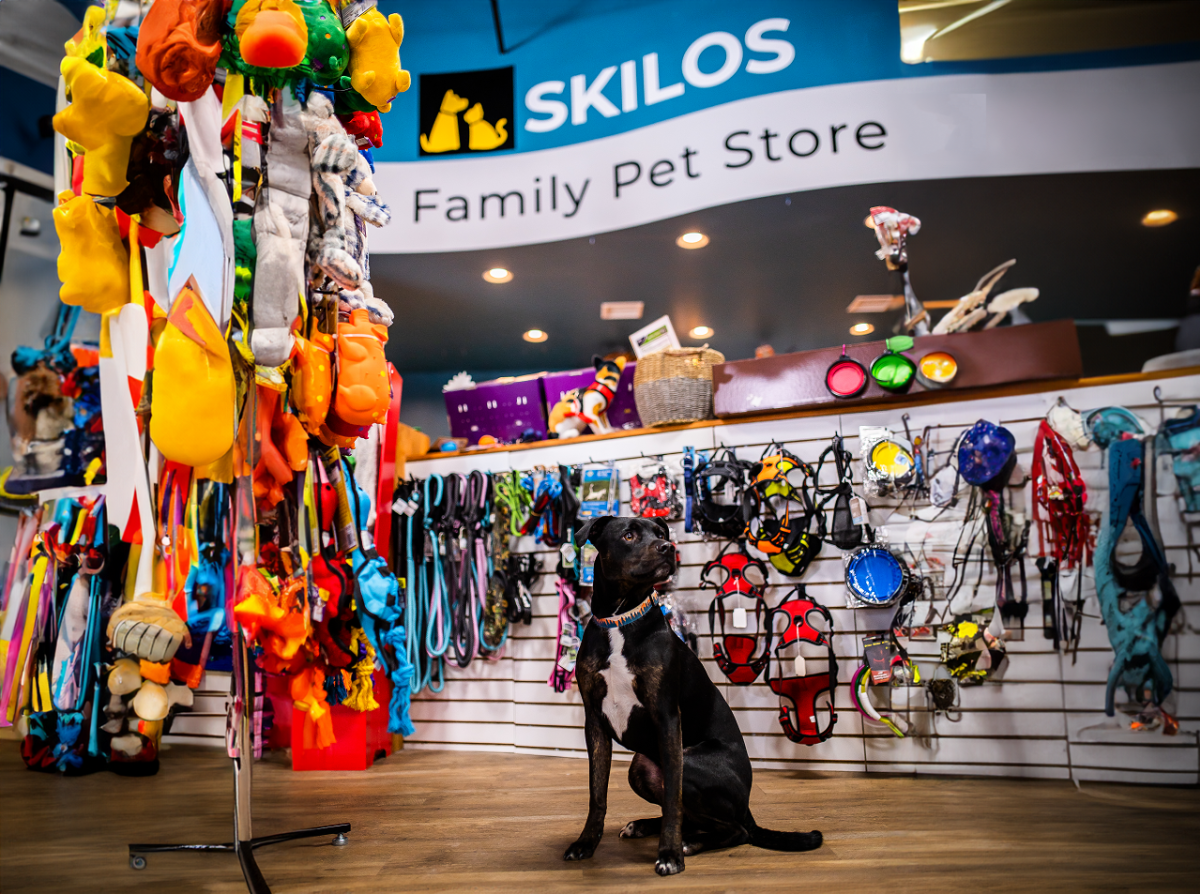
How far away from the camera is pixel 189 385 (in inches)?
69.9

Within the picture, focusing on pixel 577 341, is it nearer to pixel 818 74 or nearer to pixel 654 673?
pixel 818 74

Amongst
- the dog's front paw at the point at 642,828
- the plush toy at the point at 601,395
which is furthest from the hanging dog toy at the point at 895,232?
the dog's front paw at the point at 642,828

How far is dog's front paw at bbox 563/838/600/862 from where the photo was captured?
2.37 metres

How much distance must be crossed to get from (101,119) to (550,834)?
2617 millimetres

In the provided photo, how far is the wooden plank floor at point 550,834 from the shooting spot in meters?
2.17

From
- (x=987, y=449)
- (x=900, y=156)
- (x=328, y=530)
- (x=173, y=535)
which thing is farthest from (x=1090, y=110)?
(x=173, y=535)

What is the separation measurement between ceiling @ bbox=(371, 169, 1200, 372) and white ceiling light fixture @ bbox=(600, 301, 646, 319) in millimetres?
88

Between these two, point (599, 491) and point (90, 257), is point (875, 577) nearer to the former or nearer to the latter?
point (599, 491)

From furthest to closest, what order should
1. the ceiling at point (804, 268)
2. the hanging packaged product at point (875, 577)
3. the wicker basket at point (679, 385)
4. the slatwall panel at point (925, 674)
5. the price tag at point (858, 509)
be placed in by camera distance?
the ceiling at point (804, 268), the wicker basket at point (679, 385), the price tag at point (858, 509), the hanging packaged product at point (875, 577), the slatwall panel at point (925, 674)

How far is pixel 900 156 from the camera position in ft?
15.7

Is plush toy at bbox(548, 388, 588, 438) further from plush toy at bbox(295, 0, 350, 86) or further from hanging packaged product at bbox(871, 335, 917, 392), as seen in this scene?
plush toy at bbox(295, 0, 350, 86)

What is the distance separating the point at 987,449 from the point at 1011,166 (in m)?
2.34

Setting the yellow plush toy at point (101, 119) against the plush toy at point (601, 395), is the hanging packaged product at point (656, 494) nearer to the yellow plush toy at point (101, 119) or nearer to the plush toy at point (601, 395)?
the plush toy at point (601, 395)

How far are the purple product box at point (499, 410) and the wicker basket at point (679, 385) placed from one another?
43.8 inches
